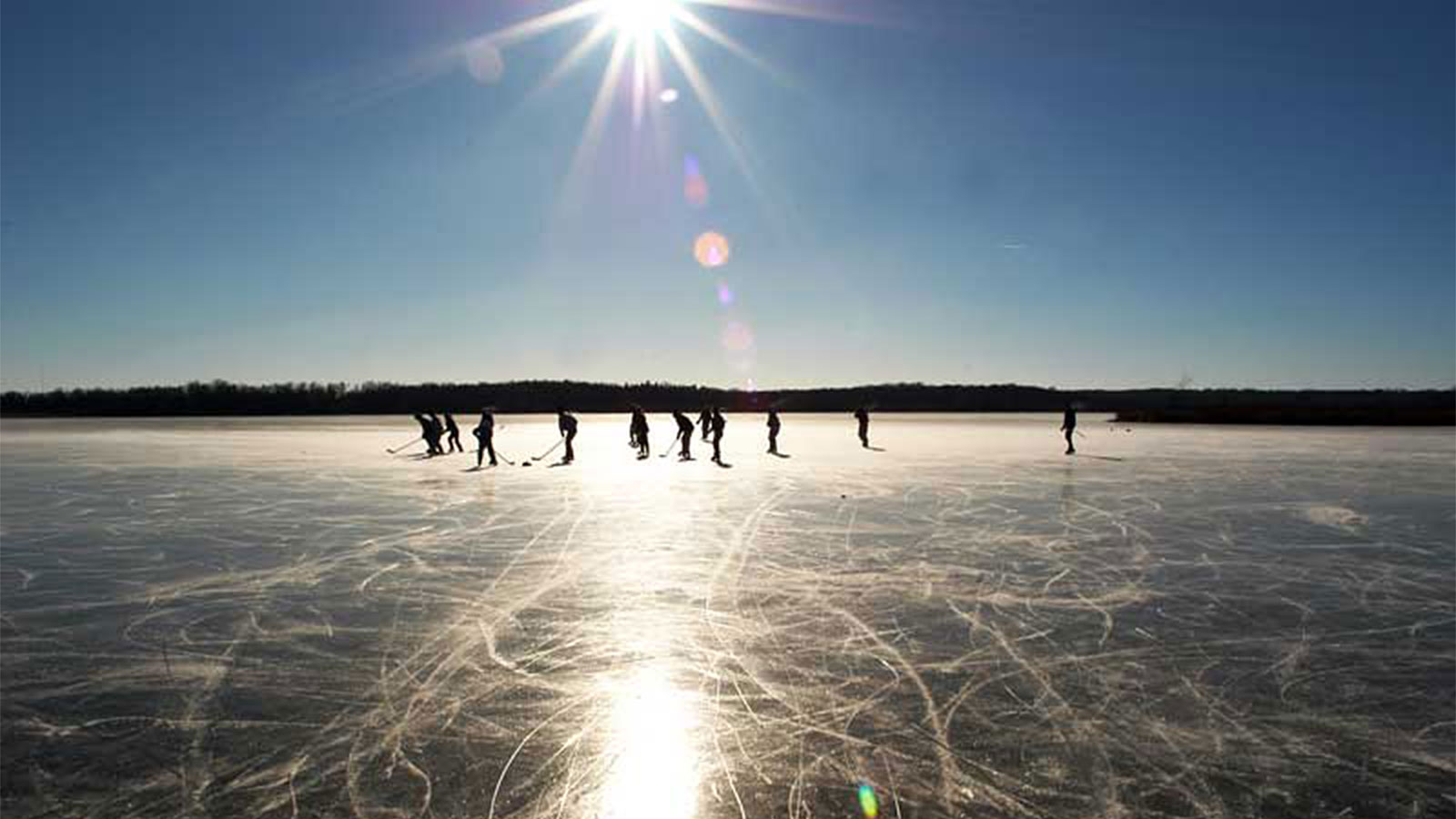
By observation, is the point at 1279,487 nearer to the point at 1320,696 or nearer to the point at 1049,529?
the point at 1049,529

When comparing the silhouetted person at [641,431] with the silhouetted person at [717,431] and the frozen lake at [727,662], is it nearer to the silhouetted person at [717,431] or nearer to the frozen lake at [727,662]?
the silhouetted person at [717,431]

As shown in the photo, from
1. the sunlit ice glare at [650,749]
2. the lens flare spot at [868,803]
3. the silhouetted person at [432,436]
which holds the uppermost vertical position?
the silhouetted person at [432,436]

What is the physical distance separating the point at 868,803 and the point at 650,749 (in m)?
0.88

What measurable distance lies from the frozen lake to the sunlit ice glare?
18 millimetres

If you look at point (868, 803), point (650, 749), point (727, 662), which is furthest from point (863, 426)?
point (868, 803)

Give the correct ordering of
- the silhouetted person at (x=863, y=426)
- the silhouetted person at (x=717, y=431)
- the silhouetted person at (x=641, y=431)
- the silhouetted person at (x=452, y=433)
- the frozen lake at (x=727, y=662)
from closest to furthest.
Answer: the frozen lake at (x=727, y=662), the silhouetted person at (x=717, y=431), the silhouetted person at (x=641, y=431), the silhouetted person at (x=452, y=433), the silhouetted person at (x=863, y=426)

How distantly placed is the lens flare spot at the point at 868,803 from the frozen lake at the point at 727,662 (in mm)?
13

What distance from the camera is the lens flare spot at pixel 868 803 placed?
272 cm

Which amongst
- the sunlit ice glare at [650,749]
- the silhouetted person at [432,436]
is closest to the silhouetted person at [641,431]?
the silhouetted person at [432,436]

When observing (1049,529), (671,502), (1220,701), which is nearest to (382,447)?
(671,502)

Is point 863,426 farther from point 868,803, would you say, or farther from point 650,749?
point 868,803

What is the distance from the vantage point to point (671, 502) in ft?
34.2

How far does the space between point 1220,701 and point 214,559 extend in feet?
23.7

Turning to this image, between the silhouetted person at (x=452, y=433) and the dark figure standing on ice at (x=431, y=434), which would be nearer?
the dark figure standing on ice at (x=431, y=434)
